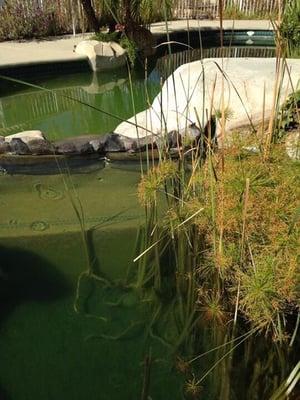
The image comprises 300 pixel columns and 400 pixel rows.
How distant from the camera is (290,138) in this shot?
2234mm

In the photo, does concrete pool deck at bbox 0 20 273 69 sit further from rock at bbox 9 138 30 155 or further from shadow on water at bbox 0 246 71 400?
shadow on water at bbox 0 246 71 400

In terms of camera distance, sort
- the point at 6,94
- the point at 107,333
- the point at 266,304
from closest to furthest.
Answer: the point at 266,304
the point at 107,333
the point at 6,94

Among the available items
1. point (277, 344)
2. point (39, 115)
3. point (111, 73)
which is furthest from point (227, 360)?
point (111, 73)

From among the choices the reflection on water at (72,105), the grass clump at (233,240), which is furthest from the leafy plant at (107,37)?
the grass clump at (233,240)

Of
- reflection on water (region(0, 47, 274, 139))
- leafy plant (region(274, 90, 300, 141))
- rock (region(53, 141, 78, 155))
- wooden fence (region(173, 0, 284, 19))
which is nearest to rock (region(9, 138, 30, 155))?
rock (region(53, 141, 78, 155))

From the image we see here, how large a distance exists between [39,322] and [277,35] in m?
1.49

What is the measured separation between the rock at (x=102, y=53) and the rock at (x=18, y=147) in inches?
124

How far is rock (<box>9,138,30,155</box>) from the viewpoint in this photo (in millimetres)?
3344

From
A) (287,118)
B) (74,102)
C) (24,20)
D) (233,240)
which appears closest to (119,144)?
(287,118)

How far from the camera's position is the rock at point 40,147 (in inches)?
132

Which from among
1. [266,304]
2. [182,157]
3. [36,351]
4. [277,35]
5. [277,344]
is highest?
[277,35]

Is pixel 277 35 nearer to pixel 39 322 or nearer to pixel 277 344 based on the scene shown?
pixel 277 344

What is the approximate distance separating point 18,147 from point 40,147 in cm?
15

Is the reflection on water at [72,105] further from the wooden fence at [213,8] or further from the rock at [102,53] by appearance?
the wooden fence at [213,8]
